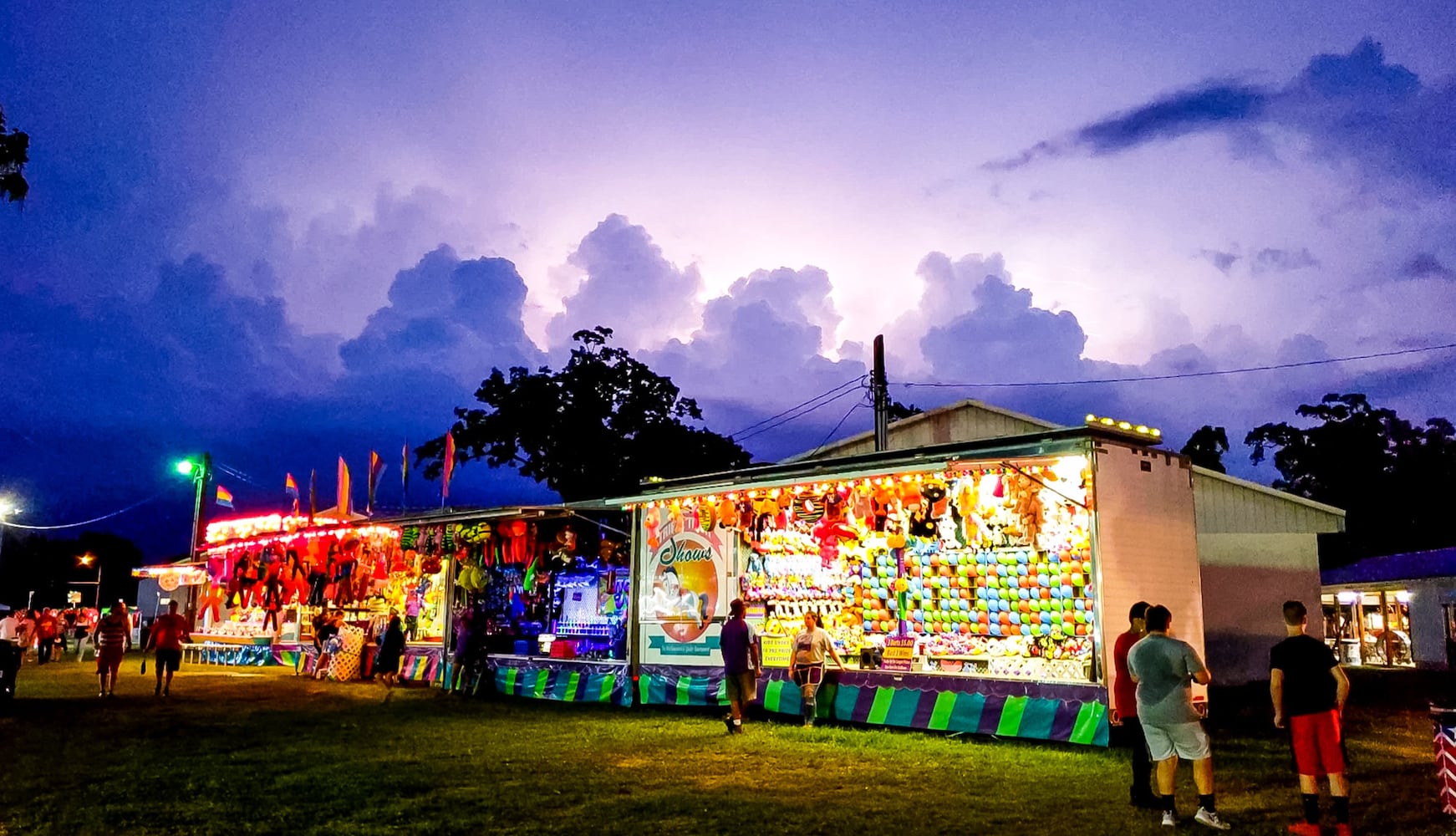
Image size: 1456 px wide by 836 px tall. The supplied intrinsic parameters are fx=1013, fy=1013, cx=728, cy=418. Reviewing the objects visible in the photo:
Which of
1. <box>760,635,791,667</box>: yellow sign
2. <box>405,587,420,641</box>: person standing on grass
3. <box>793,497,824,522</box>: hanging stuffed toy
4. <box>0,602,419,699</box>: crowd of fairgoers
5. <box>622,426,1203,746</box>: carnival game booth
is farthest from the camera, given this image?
<box>405,587,420,641</box>: person standing on grass

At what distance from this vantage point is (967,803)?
8102 millimetres

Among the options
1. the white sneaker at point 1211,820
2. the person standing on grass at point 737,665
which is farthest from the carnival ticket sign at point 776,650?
the white sneaker at point 1211,820

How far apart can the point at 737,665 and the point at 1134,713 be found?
17.6ft

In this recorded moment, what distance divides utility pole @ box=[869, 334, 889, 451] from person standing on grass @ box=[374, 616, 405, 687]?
9.89 meters

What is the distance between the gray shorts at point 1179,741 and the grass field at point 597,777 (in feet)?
1.77

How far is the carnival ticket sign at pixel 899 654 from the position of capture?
12.6 meters

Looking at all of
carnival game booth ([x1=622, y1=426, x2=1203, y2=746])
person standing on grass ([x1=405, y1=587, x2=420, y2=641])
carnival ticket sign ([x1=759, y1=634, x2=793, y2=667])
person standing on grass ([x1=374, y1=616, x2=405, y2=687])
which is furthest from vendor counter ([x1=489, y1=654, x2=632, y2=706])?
person standing on grass ([x1=405, y1=587, x2=420, y2=641])

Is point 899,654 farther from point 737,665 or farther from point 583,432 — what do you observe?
point 583,432

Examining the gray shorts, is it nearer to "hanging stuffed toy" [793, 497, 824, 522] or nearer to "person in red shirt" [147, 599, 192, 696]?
"hanging stuffed toy" [793, 497, 824, 522]

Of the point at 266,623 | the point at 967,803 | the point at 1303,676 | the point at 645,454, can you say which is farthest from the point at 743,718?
the point at 645,454

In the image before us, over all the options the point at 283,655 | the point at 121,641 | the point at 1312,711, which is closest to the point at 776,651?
the point at 1312,711

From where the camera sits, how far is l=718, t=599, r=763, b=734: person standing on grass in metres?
12.6

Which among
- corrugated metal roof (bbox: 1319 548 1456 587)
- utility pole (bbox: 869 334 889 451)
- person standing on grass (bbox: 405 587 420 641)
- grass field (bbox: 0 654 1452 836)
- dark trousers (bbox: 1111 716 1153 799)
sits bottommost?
grass field (bbox: 0 654 1452 836)

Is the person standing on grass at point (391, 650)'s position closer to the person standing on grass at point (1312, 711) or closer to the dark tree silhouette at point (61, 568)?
the person standing on grass at point (1312, 711)
